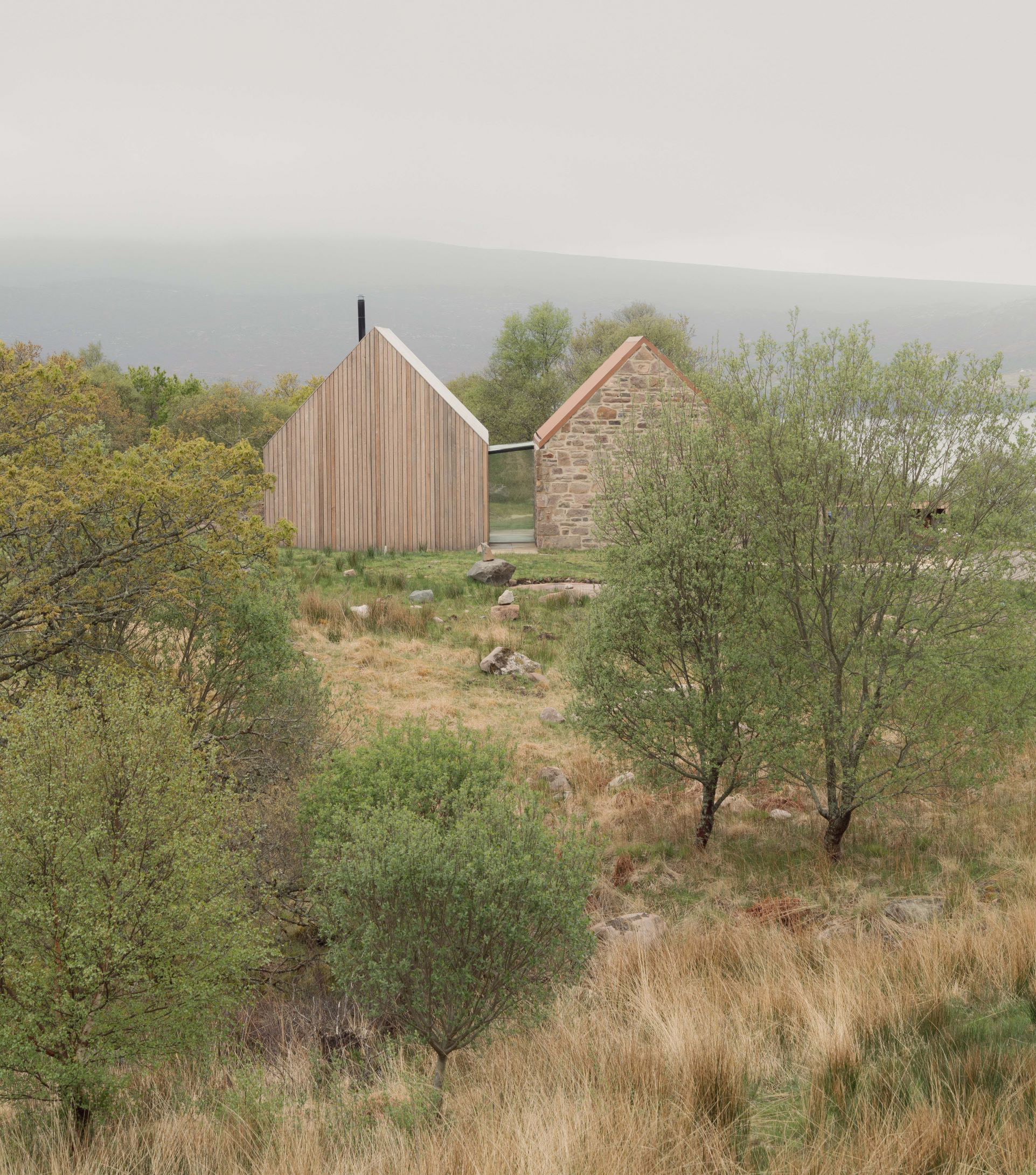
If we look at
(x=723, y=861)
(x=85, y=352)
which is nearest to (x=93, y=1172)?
(x=723, y=861)

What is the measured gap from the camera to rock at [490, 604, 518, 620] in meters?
19.6

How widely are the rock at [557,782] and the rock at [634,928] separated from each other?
3.62 metres

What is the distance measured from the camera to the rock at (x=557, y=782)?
1253 centimetres

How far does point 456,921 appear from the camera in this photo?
5.61m

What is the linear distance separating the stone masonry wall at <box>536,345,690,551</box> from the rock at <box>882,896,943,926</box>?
18.1 metres

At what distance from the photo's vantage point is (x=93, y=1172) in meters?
4.23

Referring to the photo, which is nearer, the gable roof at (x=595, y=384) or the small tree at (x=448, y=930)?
the small tree at (x=448, y=930)

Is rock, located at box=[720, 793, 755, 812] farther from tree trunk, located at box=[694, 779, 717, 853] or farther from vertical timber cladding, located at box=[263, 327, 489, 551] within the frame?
vertical timber cladding, located at box=[263, 327, 489, 551]

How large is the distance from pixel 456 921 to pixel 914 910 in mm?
4589

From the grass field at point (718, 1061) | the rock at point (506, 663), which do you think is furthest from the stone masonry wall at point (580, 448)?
the grass field at point (718, 1061)

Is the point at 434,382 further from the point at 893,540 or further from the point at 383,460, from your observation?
the point at 893,540

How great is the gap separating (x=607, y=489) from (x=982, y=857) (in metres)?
5.56

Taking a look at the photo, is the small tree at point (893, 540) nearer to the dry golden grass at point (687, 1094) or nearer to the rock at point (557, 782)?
the dry golden grass at point (687, 1094)

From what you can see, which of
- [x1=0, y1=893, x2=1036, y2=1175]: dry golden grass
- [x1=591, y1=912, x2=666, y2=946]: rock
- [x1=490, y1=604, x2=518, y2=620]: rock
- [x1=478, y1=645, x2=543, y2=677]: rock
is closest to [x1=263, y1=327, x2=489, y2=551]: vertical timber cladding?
[x1=490, y1=604, x2=518, y2=620]: rock
